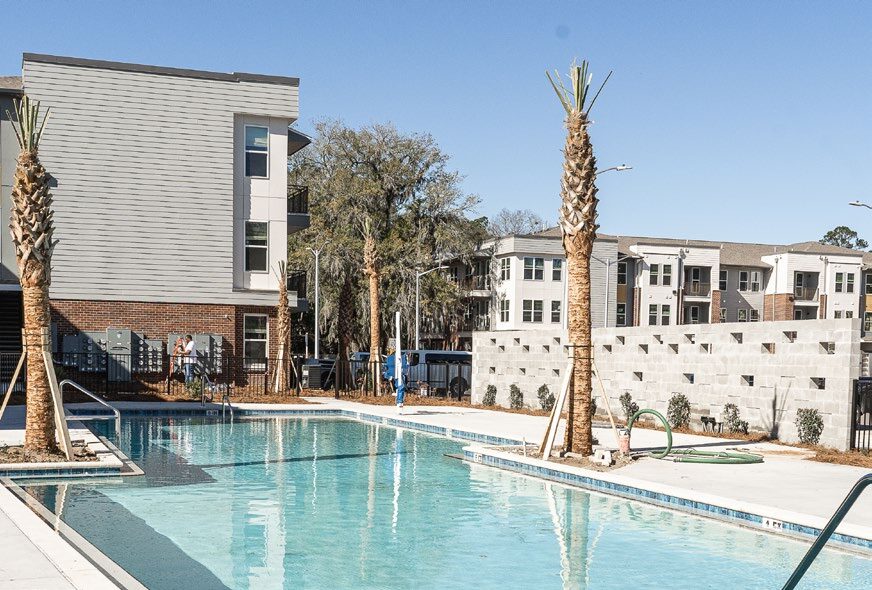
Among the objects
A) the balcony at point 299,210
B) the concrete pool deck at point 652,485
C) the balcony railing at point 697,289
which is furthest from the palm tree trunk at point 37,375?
the balcony railing at point 697,289

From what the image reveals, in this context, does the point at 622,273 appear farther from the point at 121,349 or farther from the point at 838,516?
the point at 838,516

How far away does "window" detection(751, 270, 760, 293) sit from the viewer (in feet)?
241

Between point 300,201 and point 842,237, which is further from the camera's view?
point 842,237

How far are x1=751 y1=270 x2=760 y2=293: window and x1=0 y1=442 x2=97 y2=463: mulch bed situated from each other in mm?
65842

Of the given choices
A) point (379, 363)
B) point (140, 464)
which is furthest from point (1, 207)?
point (140, 464)

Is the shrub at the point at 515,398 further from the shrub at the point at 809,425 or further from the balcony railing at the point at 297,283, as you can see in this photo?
the balcony railing at the point at 297,283

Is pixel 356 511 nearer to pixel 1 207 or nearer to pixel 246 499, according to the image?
pixel 246 499

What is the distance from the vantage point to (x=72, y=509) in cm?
1145

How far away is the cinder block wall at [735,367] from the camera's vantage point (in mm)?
17250

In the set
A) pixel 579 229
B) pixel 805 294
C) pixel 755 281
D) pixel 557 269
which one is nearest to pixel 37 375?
pixel 579 229

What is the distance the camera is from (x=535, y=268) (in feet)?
213

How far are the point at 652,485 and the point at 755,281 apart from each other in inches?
2545

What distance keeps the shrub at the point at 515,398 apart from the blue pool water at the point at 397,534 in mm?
11547

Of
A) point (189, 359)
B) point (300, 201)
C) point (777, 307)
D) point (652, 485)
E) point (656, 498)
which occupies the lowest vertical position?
point (656, 498)
